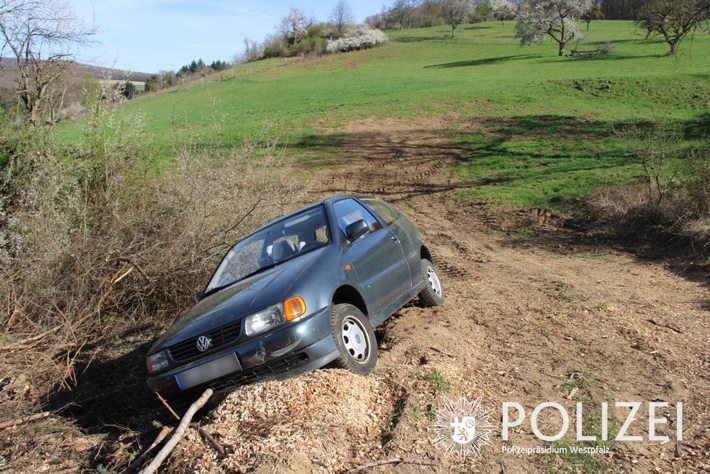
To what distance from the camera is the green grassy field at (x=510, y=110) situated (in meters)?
16.0

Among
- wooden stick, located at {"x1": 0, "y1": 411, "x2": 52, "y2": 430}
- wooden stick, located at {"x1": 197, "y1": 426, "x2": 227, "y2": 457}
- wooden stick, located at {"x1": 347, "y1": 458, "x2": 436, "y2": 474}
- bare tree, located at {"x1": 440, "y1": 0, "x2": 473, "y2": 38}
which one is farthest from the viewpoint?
bare tree, located at {"x1": 440, "y1": 0, "x2": 473, "y2": 38}

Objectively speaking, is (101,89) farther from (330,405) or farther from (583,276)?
(583,276)

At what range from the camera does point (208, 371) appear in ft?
14.8

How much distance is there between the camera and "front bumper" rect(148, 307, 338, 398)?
4391mm

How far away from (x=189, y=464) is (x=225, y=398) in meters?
0.75

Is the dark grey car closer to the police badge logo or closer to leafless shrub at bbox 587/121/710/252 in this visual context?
the police badge logo

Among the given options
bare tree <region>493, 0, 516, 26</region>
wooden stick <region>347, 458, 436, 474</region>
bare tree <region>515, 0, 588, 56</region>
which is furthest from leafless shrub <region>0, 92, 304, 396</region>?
bare tree <region>493, 0, 516, 26</region>

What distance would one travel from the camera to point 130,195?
8.82 metres

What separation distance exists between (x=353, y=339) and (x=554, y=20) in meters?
55.3

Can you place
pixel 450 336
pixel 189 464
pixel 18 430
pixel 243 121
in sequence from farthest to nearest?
1. pixel 243 121
2. pixel 450 336
3. pixel 18 430
4. pixel 189 464

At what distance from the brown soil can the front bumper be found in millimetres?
176

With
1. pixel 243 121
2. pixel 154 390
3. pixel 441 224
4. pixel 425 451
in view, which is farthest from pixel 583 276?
pixel 243 121

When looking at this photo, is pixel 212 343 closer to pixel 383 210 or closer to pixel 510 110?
pixel 383 210

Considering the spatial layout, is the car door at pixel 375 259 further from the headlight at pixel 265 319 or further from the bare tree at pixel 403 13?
the bare tree at pixel 403 13
